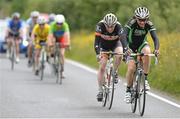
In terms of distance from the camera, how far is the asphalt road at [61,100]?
45.8 ft

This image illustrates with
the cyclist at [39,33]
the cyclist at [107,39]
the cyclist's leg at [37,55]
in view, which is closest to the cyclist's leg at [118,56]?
the cyclist at [107,39]

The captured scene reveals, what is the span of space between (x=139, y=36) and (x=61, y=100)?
3113 millimetres

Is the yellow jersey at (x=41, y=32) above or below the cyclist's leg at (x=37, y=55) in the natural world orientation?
above

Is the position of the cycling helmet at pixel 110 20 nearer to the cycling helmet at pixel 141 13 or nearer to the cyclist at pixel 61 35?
the cycling helmet at pixel 141 13

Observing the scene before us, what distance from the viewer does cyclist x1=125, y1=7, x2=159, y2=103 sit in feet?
45.4

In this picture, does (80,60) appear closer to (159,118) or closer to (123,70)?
(123,70)

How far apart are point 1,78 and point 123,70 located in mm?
3868

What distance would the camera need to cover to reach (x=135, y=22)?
14.0 m

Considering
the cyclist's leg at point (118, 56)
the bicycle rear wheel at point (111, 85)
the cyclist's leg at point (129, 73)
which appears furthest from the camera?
the cyclist's leg at point (118, 56)

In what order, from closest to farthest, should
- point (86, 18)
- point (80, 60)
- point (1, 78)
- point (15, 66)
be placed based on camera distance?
point (1, 78), point (15, 66), point (80, 60), point (86, 18)

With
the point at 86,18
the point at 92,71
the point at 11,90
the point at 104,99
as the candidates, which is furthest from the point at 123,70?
the point at 86,18

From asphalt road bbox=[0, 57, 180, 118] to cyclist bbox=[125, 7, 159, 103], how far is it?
791mm

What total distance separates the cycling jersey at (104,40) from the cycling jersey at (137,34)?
53 centimetres

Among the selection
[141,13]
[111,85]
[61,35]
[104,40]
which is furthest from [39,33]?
[141,13]
